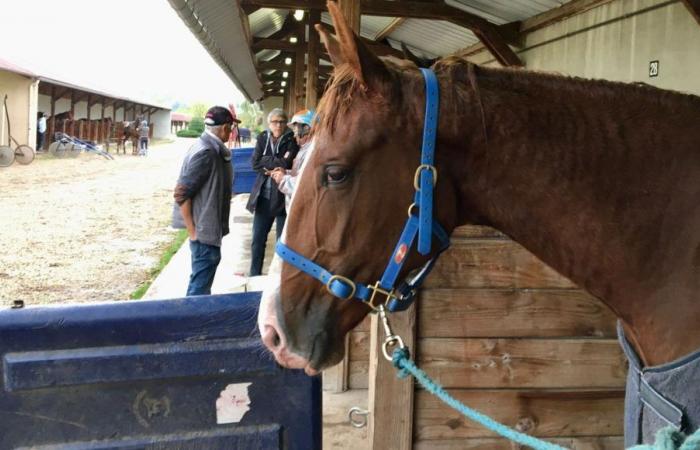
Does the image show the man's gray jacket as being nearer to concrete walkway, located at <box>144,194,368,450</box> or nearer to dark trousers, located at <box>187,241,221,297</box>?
dark trousers, located at <box>187,241,221,297</box>

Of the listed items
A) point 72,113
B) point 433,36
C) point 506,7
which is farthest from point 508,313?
point 72,113

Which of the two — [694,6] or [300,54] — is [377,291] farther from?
[300,54]

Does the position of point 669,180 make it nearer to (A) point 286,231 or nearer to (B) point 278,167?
(A) point 286,231

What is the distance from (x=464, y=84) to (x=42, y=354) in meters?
1.41

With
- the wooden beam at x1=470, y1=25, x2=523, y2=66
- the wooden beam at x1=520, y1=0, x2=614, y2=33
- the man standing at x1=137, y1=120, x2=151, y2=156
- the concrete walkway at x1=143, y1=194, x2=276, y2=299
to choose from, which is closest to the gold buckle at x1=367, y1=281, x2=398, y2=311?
the concrete walkway at x1=143, y1=194, x2=276, y2=299

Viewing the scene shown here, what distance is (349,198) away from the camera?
57.4 inches

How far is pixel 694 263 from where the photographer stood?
4.38 ft

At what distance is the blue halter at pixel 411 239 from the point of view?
1447 mm

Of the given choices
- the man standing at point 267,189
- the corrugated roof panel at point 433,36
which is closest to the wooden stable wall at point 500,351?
the man standing at point 267,189

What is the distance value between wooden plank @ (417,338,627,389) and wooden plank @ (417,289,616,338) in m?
0.04

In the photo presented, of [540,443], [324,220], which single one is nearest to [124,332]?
A: [324,220]

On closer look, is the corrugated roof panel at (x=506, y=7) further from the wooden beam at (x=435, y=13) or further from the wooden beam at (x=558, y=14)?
the wooden beam at (x=435, y=13)

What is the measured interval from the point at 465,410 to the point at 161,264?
6545mm

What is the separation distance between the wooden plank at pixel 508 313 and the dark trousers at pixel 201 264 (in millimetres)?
2859
